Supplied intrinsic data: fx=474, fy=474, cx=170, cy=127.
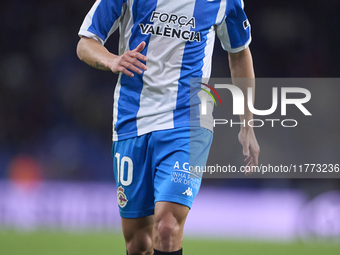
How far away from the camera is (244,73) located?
3.02 meters

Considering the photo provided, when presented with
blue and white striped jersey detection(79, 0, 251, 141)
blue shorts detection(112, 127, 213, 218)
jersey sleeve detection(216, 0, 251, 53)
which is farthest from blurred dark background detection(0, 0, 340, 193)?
blue and white striped jersey detection(79, 0, 251, 141)

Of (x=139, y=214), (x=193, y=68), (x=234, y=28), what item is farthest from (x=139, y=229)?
(x=234, y=28)

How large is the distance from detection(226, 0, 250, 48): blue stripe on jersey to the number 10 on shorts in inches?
39.8

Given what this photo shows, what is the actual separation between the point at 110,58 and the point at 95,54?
0.49 feet

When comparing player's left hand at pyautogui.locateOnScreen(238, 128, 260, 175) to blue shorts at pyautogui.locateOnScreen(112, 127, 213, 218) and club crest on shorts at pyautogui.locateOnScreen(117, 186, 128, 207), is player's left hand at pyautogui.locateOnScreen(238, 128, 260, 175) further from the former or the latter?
club crest on shorts at pyautogui.locateOnScreen(117, 186, 128, 207)

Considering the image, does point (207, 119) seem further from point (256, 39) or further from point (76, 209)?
point (256, 39)

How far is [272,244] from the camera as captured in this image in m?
5.59

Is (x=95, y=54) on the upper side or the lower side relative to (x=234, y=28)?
lower

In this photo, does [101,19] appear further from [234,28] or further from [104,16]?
[234,28]

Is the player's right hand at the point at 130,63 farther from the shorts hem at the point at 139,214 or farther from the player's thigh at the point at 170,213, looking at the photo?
the shorts hem at the point at 139,214

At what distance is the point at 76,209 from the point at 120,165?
4385mm

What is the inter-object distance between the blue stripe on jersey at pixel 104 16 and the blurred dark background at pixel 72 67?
564 centimetres

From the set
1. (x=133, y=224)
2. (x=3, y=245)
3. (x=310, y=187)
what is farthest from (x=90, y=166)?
(x=133, y=224)

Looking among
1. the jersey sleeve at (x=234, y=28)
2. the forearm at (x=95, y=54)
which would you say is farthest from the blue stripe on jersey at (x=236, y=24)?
the forearm at (x=95, y=54)
